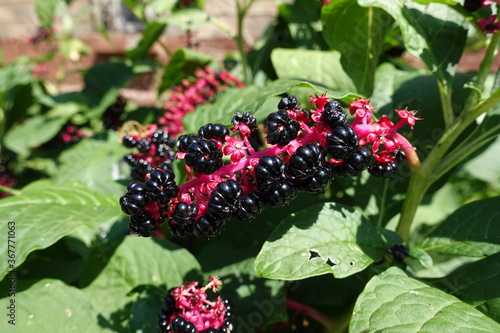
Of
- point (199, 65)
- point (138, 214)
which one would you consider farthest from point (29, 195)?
point (199, 65)

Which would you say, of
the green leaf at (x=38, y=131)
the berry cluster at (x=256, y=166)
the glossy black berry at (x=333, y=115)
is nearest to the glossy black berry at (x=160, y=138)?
the berry cluster at (x=256, y=166)

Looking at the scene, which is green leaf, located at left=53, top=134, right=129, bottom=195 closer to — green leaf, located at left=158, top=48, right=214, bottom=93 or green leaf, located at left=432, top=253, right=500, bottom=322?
green leaf, located at left=158, top=48, right=214, bottom=93

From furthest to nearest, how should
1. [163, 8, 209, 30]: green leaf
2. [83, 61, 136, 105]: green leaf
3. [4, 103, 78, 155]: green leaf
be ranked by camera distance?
[83, 61, 136, 105]: green leaf
[4, 103, 78, 155]: green leaf
[163, 8, 209, 30]: green leaf

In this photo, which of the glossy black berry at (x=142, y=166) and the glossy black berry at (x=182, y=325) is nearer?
the glossy black berry at (x=182, y=325)

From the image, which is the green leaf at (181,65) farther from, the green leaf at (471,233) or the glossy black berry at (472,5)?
the green leaf at (471,233)

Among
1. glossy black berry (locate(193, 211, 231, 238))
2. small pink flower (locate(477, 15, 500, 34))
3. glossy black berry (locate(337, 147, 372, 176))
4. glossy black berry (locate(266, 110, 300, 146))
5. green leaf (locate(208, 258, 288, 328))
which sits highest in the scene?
small pink flower (locate(477, 15, 500, 34))

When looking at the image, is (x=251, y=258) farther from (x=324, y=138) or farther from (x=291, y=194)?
(x=324, y=138)

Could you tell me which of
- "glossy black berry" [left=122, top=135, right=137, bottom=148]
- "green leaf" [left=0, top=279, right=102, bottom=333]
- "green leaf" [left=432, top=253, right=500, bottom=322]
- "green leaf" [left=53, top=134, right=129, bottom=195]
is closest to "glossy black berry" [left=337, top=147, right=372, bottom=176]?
"green leaf" [left=432, top=253, right=500, bottom=322]
